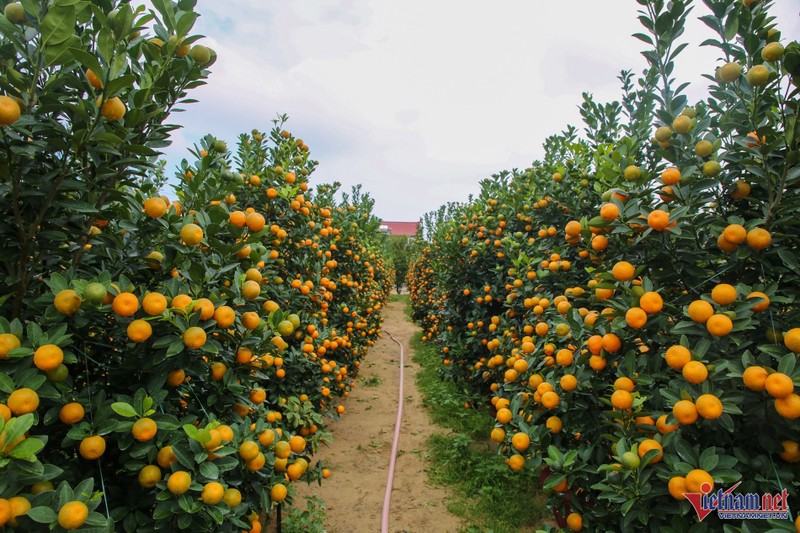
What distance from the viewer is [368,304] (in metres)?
6.68

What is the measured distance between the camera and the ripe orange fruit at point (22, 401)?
920mm

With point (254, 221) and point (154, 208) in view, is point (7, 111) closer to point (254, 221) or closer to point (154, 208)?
point (154, 208)

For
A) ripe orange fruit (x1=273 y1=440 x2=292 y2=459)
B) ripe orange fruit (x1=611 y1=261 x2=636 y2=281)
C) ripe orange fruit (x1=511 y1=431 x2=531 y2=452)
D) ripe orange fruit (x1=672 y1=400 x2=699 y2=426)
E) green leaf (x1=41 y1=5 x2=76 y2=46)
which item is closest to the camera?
green leaf (x1=41 y1=5 x2=76 y2=46)

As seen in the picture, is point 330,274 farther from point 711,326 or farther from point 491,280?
point 711,326

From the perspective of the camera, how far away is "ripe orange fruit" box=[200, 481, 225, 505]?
1108 millimetres

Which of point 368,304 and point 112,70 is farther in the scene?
point 368,304

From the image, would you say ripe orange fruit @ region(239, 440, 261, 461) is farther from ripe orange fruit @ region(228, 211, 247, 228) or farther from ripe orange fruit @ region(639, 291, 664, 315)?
ripe orange fruit @ region(639, 291, 664, 315)

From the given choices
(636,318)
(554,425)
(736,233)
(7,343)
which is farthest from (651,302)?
(7,343)

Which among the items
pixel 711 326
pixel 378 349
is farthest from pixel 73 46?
pixel 378 349

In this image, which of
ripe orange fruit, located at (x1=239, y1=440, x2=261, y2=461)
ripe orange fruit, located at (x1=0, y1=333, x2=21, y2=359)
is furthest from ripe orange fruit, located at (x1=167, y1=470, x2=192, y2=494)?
ripe orange fruit, located at (x1=0, y1=333, x2=21, y2=359)

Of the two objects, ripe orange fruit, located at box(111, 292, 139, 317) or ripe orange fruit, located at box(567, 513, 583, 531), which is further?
ripe orange fruit, located at box(567, 513, 583, 531)

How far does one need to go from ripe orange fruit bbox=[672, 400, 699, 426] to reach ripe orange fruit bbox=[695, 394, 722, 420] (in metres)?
0.02

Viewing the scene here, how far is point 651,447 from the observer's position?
1240mm

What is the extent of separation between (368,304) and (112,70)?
226 inches
